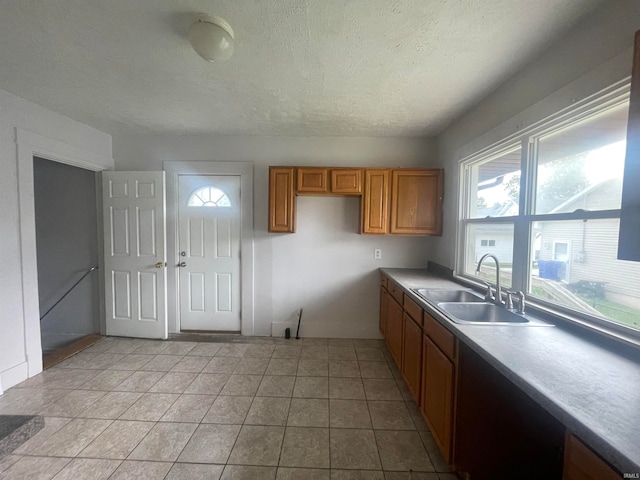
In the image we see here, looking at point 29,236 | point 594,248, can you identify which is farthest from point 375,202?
point 29,236

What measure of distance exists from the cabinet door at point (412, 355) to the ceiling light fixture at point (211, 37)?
7.09 feet

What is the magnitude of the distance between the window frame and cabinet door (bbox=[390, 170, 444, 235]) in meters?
0.29

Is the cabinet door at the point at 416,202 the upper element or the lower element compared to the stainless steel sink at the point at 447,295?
upper

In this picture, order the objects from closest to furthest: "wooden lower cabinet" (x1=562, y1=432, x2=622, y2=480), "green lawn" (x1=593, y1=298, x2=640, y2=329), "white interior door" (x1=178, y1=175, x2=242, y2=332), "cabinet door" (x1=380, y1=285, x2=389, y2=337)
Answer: "wooden lower cabinet" (x1=562, y1=432, x2=622, y2=480)
"green lawn" (x1=593, y1=298, x2=640, y2=329)
"cabinet door" (x1=380, y1=285, x2=389, y2=337)
"white interior door" (x1=178, y1=175, x2=242, y2=332)

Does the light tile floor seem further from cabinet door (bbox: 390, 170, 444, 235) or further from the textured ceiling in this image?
the textured ceiling

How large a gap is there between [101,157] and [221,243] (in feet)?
5.53

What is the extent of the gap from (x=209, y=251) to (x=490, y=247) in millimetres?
2961

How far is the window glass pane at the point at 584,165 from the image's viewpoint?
117cm

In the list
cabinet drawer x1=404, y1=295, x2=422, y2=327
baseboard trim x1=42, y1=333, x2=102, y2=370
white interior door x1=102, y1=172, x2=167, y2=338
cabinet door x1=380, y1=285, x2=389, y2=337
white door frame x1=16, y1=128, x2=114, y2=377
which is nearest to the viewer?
cabinet drawer x1=404, y1=295, x2=422, y2=327

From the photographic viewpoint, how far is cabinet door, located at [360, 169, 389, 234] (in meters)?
2.71

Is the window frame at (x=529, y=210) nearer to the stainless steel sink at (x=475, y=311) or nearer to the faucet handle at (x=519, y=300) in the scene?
the faucet handle at (x=519, y=300)

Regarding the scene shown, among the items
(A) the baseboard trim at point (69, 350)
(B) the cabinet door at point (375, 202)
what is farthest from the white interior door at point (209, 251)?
(B) the cabinet door at point (375, 202)

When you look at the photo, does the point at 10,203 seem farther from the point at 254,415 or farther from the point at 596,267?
the point at 596,267

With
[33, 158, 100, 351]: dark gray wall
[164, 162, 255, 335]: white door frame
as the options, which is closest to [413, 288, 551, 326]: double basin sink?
[164, 162, 255, 335]: white door frame
